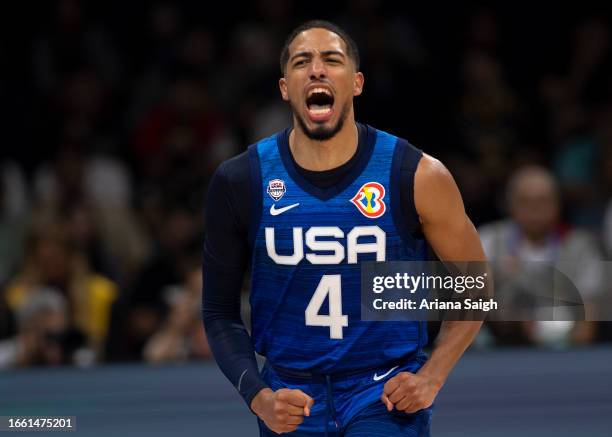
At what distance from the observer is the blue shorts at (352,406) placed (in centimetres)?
321

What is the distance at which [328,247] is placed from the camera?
3.27 meters

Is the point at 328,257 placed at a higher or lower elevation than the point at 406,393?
higher

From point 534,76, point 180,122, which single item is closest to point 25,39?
point 180,122

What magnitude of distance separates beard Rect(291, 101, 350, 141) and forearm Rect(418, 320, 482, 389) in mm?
629

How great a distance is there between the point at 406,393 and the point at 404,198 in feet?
1.77

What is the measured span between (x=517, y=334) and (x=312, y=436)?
3.34 meters

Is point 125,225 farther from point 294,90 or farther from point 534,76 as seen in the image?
point 294,90

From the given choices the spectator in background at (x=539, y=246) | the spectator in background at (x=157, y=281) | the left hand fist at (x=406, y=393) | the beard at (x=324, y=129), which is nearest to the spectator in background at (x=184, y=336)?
the spectator in background at (x=157, y=281)

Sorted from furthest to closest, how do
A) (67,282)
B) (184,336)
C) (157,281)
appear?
(157,281) → (67,282) → (184,336)

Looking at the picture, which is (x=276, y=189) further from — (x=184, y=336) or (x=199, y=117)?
(x=199, y=117)

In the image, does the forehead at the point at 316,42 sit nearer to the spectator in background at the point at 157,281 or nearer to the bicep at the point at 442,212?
the bicep at the point at 442,212

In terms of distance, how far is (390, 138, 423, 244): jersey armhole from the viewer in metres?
3.29

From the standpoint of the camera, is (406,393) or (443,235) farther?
(443,235)

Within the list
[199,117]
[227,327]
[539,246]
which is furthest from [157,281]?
[227,327]
